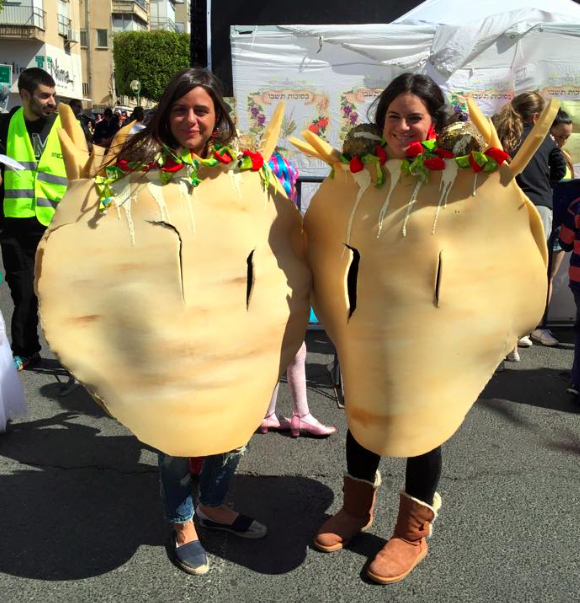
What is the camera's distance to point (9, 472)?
2.90 meters

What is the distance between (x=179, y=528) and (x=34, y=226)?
259cm

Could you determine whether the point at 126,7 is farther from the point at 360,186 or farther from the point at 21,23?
the point at 360,186

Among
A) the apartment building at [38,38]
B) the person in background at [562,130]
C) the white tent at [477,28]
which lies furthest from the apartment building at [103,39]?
the person in background at [562,130]

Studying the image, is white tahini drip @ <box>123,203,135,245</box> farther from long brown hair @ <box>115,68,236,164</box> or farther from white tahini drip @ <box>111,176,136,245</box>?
long brown hair @ <box>115,68,236,164</box>

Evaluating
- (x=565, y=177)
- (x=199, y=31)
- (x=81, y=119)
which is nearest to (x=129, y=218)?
(x=565, y=177)

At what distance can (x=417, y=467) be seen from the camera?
2191 millimetres

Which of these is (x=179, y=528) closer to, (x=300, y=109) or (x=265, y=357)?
(x=265, y=357)

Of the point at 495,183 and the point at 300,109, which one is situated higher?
the point at 300,109

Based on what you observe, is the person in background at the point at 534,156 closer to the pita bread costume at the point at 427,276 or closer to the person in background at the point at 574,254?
the person in background at the point at 574,254

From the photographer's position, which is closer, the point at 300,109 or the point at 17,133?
the point at 17,133

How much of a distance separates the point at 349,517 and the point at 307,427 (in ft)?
3.02

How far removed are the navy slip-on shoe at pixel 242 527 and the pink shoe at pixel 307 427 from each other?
0.85m

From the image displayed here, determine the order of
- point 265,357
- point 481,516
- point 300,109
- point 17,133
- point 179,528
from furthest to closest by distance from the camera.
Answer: point 300,109, point 17,133, point 481,516, point 179,528, point 265,357

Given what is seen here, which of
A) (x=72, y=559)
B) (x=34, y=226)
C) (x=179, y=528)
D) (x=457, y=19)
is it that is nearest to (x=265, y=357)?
(x=179, y=528)
